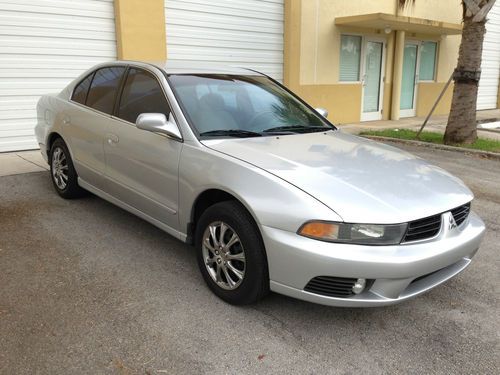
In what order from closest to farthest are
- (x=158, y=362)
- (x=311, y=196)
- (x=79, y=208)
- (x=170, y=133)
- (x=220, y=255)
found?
(x=158, y=362) < (x=311, y=196) < (x=220, y=255) < (x=170, y=133) < (x=79, y=208)

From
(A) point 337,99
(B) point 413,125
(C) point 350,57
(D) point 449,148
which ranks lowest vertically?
(B) point 413,125

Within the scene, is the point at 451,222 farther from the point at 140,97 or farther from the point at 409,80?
the point at 409,80

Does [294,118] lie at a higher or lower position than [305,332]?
higher

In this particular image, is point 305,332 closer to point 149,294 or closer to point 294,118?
point 149,294

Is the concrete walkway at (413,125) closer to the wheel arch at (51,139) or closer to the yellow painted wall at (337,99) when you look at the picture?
the yellow painted wall at (337,99)

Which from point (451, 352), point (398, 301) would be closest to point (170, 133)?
point (398, 301)

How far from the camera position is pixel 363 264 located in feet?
8.80

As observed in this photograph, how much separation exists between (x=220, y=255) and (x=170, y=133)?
1.01 m

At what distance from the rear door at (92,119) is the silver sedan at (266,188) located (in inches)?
0.9

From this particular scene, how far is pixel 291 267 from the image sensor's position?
2832 millimetres

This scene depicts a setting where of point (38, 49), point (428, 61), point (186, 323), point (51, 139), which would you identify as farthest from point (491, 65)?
point (186, 323)

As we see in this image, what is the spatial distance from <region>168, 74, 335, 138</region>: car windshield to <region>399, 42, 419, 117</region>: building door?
11.5 metres

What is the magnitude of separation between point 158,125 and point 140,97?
2.63 feet

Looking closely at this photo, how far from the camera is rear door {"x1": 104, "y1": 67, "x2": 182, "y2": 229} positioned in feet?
12.2
